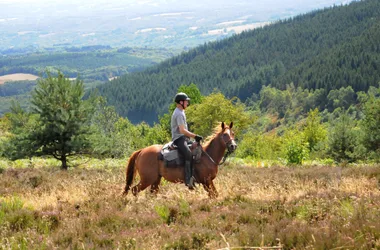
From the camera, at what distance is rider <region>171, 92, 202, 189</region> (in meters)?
10.8

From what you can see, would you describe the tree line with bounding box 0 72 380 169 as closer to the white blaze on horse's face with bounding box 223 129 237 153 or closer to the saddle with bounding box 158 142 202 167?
the white blaze on horse's face with bounding box 223 129 237 153

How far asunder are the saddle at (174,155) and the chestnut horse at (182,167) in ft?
0.41

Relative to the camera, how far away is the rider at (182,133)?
10.8m

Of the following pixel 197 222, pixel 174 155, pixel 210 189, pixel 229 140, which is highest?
pixel 229 140

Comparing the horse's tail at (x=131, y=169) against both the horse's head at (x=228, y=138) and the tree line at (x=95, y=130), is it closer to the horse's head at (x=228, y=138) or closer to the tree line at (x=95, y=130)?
the horse's head at (x=228, y=138)

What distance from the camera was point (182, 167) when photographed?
36.3 ft

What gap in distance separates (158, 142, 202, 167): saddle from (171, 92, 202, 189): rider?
5.5 inches

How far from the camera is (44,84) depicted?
742 inches

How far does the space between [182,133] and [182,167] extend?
3.21 feet

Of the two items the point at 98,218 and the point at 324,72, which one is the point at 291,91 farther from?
A: the point at 98,218

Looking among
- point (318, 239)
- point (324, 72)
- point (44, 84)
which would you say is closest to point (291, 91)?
point (324, 72)

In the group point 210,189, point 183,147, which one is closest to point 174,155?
point 183,147

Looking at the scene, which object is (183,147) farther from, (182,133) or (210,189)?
(210,189)

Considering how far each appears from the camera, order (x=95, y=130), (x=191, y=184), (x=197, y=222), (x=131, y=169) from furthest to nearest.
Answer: (x=95, y=130) → (x=131, y=169) → (x=191, y=184) → (x=197, y=222)
